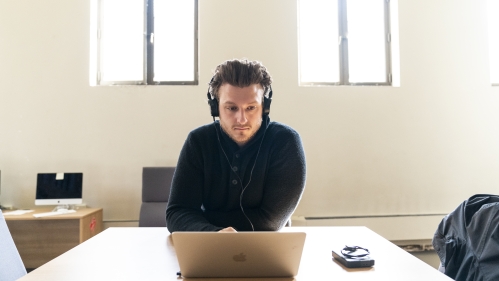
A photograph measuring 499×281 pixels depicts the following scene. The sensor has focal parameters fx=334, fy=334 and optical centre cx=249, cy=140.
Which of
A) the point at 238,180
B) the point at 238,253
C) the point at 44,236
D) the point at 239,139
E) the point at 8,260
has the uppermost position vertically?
the point at 239,139

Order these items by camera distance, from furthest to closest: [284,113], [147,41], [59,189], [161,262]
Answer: [147,41], [284,113], [59,189], [161,262]

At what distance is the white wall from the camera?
287 centimetres

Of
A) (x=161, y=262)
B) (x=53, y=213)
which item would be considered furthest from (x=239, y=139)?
(x=53, y=213)

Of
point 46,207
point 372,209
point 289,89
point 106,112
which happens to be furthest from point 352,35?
point 46,207

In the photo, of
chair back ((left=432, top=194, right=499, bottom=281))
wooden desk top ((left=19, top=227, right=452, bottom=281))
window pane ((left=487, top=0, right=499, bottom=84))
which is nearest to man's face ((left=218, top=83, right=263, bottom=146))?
wooden desk top ((left=19, top=227, right=452, bottom=281))

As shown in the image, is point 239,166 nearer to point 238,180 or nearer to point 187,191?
point 238,180

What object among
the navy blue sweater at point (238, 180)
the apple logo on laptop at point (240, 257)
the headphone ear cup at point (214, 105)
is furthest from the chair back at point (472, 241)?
the headphone ear cup at point (214, 105)

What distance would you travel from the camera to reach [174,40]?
10.3ft

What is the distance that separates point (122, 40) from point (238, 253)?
2.93m

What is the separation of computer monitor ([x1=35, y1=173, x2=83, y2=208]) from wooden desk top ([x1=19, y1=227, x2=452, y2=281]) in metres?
1.69

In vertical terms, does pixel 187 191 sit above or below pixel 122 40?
below

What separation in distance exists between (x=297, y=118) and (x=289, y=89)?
270 millimetres

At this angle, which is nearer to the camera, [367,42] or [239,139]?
[239,139]

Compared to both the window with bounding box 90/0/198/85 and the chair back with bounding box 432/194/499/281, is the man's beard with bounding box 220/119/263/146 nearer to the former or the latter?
the chair back with bounding box 432/194/499/281
